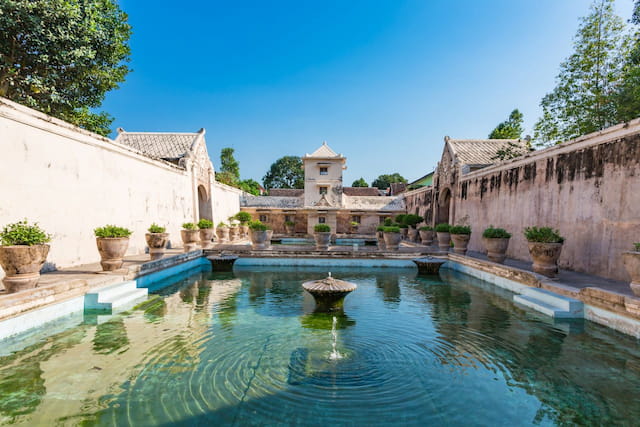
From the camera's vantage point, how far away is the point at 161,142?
16078 mm

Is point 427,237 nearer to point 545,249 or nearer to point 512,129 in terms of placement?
point 545,249

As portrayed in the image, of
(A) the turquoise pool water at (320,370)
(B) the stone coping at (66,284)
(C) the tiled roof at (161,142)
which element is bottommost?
(A) the turquoise pool water at (320,370)

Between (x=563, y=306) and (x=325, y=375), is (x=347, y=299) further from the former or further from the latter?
(x=563, y=306)

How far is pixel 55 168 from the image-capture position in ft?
23.2

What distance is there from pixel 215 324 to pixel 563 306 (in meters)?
5.91

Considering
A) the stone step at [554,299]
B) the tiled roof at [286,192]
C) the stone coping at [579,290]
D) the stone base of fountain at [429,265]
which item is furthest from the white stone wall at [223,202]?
the stone step at [554,299]

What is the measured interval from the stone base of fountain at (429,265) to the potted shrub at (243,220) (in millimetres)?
10941

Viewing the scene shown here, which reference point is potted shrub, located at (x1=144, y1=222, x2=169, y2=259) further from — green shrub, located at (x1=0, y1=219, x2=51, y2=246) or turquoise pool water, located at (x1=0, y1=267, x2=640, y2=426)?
green shrub, located at (x1=0, y1=219, x2=51, y2=246)

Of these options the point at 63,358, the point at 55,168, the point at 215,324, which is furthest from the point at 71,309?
the point at 55,168

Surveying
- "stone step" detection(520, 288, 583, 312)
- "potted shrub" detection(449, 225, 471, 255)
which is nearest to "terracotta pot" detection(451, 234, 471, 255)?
"potted shrub" detection(449, 225, 471, 255)

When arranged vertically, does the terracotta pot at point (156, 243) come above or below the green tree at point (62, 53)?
below

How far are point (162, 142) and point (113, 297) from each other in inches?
503

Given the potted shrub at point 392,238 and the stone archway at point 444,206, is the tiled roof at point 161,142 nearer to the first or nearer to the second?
the potted shrub at point 392,238

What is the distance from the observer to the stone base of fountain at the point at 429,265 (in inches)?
363
